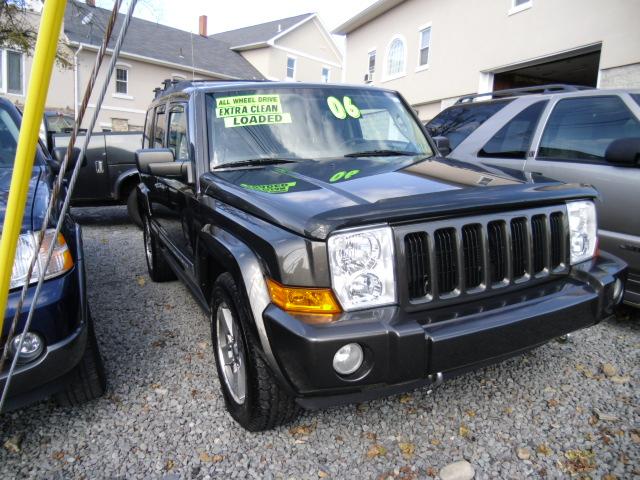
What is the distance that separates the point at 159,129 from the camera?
4305mm

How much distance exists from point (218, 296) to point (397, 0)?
16.6 metres

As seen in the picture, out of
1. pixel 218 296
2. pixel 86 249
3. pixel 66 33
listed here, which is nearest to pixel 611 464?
pixel 218 296

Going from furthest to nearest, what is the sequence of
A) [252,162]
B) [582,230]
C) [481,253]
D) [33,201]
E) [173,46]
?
[173,46]
[252,162]
[582,230]
[33,201]
[481,253]

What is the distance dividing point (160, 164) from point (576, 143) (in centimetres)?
330

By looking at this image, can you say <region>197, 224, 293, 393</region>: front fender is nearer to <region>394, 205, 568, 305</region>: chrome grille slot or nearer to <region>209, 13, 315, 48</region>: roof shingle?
<region>394, 205, 568, 305</region>: chrome grille slot

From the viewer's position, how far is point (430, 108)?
15.9 metres

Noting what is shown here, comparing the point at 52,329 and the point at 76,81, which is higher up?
the point at 76,81

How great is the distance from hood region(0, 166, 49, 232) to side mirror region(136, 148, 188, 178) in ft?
1.87

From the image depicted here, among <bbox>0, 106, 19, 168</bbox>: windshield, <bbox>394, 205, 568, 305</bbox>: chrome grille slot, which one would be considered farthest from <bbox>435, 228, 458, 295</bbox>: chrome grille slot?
<bbox>0, 106, 19, 168</bbox>: windshield

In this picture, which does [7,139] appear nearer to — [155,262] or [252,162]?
[155,262]

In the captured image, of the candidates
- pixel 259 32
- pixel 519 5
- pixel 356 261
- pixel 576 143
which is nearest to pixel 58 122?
pixel 519 5

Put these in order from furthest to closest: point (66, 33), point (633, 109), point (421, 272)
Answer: point (66, 33)
point (633, 109)
point (421, 272)

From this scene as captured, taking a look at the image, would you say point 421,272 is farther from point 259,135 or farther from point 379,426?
point 259,135

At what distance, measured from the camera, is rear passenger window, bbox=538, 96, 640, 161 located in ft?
12.1
